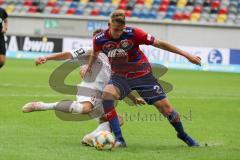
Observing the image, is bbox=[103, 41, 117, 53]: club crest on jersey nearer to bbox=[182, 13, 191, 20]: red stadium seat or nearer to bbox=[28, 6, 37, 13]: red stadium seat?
bbox=[182, 13, 191, 20]: red stadium seat

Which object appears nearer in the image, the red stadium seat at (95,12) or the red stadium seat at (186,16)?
the red stadium seat at (186,16)

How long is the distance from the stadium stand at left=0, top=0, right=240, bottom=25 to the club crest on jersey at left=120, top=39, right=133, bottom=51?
2632cm

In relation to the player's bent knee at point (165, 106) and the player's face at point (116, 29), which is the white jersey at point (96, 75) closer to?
the player's face at point (116, 29)

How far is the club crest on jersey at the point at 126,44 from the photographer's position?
9.62m

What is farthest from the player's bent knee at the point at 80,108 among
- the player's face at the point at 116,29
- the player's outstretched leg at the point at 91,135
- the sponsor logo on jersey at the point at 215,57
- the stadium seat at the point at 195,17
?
the stadium seat at the point at 195,17

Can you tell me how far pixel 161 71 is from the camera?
14.6 metres

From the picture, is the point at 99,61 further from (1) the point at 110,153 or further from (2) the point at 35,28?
(2) the point at 35,28

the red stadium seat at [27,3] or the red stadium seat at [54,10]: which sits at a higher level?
the red stadium seat at [27,3]

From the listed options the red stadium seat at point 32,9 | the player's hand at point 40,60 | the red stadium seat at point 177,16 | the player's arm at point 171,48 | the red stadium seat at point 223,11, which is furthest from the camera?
the red stadium seat at point 32,9

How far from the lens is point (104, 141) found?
939 cm

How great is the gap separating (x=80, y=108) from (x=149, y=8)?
2795cm

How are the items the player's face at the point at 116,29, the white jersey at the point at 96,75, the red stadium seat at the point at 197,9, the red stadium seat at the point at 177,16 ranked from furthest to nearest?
the red stadium seat at the point at 197,9 → the red stadium seat at the point at 177,16 → the white jersey at the point at 96,75 → the player's face at the point at 116,29

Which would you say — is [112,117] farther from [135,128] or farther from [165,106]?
[135,128]

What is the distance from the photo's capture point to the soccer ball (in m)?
9.37
